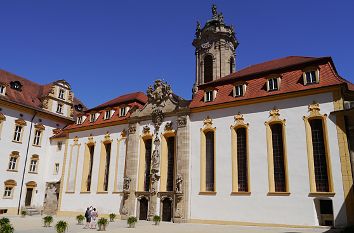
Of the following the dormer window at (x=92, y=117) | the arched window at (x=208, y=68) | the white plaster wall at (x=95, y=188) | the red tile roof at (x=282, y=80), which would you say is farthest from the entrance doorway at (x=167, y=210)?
the arched window at (x=208, y=68)

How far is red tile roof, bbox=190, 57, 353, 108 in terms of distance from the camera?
2491 centimetres

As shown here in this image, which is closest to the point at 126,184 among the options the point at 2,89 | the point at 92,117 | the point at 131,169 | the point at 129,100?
the point at 131,169

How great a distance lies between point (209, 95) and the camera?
30953 millimetres

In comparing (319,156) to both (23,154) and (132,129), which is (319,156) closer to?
(132,129)

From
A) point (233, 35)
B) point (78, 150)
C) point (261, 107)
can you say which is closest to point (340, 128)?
point (261, 107)

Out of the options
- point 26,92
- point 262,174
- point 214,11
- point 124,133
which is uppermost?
point 214,11

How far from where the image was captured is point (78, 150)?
39.4 metres

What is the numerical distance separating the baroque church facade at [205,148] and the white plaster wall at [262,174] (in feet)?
0.26

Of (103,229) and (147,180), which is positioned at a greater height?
(147,180)

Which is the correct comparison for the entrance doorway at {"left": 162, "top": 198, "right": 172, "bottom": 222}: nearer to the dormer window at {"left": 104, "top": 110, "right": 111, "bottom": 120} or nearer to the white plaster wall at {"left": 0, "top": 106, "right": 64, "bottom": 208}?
the dormer window at {"left": 104, "top": 110, "right": 111, "bottom": 120}

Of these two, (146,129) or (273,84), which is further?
(146,129)

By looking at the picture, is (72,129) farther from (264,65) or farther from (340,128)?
(340,128)

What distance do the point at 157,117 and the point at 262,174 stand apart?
1276 centimetres

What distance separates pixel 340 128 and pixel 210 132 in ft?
36.5
